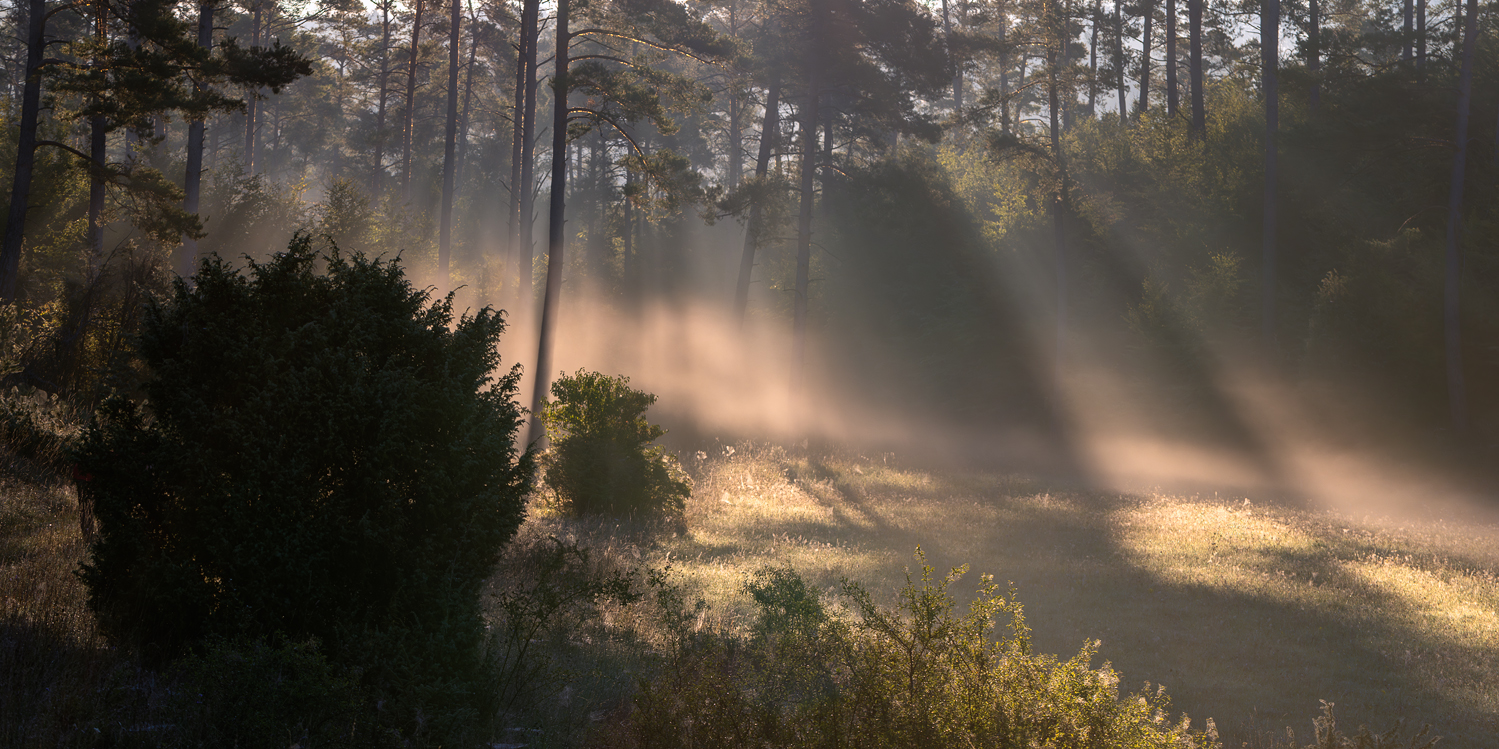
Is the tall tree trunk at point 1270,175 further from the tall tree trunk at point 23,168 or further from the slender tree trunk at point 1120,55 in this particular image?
the tall tree trunk at point 23,168

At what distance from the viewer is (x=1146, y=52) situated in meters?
38.8

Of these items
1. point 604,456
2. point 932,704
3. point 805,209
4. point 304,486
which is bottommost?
point 932,704

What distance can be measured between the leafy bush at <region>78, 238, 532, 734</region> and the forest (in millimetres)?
29

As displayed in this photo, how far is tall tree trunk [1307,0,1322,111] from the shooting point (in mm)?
24172

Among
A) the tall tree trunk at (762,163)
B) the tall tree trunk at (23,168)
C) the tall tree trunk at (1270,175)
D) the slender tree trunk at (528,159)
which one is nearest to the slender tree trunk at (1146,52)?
the tall tree trunk at (1270,175)

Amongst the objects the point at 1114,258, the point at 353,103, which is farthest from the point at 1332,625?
the point at 353,103

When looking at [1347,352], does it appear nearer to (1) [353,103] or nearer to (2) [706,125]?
(2) [706,125]

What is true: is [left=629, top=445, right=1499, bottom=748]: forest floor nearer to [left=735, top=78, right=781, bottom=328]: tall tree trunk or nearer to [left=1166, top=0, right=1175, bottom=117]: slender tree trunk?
[left=735, top=78, right=781, bottom=328]: tall tree trunk

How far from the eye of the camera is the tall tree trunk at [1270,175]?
86.7 feet

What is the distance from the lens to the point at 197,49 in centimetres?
1378

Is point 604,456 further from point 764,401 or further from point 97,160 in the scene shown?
point 764,401

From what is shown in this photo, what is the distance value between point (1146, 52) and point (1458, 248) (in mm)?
20291

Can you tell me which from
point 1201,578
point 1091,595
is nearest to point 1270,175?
point 1201,578

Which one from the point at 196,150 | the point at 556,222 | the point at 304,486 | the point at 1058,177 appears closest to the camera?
the point at 304,486
